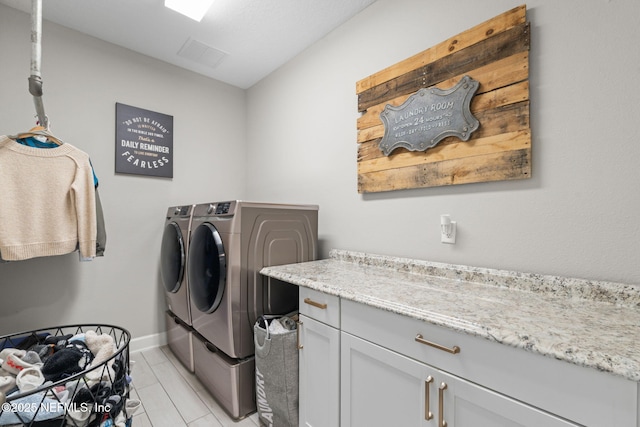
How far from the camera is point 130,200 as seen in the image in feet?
7.86

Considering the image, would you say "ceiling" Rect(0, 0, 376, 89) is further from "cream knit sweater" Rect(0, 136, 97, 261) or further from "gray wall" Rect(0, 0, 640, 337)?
"cream knit sweater" Rect(0, 136, 97, 261)

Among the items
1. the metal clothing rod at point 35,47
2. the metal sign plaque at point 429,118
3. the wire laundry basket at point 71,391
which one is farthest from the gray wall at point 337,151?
the wire laundry basket at point 71,391

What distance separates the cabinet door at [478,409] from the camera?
0.70m

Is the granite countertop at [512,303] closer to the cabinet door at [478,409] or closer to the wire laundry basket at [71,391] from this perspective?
the cabinet door at [478,409]

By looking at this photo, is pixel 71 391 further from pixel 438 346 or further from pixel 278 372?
pixel 438 346

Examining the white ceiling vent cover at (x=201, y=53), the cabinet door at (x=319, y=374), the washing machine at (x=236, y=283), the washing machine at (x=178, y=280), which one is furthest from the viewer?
the white ceiling vent cover at (x=201, y=53)

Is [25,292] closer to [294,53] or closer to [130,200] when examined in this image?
[130,200]

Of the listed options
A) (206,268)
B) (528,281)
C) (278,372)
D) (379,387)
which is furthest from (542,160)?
(206,268)

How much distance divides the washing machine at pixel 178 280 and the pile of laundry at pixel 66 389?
2.92 ft

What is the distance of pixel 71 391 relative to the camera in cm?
94

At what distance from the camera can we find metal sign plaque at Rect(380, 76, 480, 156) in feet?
4.57

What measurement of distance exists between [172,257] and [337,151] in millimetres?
1585

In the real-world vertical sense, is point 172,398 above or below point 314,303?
below

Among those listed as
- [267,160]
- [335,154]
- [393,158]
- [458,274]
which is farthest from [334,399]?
[267,160]
